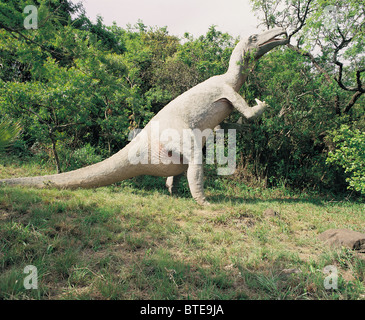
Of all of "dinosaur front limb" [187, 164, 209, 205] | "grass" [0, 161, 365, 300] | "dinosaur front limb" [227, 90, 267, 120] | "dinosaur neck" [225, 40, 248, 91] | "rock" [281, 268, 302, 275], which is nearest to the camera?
"grass" [0, 161, 365, 300]

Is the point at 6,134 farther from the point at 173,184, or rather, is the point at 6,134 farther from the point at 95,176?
the point at 173,184

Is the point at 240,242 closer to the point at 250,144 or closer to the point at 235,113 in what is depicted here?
the point at 250,144

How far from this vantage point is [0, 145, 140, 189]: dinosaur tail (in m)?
4.84

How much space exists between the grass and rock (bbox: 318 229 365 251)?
0.11 meters

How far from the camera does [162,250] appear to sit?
279 centimetres

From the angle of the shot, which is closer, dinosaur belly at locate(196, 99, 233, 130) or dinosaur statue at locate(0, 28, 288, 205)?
dinosaur statue at locate(0, 28, 288, 205)

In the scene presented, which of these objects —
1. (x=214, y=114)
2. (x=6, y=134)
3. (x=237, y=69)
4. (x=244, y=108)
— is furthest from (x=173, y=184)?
(x=6, y=134)

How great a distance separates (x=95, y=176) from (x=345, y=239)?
14.0ft

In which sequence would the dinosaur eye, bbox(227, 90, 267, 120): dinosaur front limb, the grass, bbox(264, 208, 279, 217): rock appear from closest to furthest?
the grass
bbox(264, 208, 279, 217): rock
bbox(227, 90, 267, 120): dinosaur front limb
the dinosaur eye

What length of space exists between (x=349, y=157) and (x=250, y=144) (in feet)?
8.40

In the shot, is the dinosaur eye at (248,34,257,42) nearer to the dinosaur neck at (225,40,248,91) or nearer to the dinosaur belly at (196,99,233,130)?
the dinosaur neck at (225,40,248,91)

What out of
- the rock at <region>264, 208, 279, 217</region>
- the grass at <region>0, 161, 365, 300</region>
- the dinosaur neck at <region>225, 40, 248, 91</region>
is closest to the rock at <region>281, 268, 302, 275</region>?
the grass at <region>0, 161, 365, 300</region>

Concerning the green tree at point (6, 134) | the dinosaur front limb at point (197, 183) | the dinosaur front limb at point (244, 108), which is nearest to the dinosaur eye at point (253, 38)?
the dinosaur front limb at point (244, 108)
